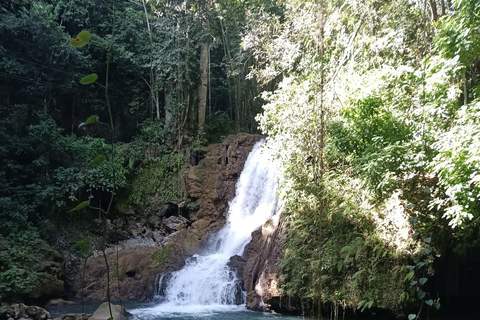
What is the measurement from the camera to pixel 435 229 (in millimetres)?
6074

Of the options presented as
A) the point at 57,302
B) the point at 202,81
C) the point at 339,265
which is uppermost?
the point at 202,81

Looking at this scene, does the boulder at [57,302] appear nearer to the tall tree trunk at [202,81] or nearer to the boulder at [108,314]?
the boulder at [108,314]

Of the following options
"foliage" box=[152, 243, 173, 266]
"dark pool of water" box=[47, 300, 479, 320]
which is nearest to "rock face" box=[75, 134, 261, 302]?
"foliage" box=[152, 243, 173, 266]

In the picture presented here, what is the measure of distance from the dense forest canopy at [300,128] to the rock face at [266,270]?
42 centimetres

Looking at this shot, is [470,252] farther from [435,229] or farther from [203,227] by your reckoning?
[203,227]

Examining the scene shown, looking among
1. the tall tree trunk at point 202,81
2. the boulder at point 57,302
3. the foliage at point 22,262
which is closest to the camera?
the foliage at point 22,262

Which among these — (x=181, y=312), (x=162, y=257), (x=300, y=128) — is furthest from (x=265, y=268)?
(x=162, y=257)

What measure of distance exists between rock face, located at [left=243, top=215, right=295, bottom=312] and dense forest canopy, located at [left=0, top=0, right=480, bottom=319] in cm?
42

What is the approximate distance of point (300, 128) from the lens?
754 cm

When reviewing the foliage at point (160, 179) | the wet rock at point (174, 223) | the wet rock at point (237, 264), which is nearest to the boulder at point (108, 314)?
the wet rock at point (237, 264)

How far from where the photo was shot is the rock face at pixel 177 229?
469 inches

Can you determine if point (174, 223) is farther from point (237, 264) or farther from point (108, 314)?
point (108, 314)

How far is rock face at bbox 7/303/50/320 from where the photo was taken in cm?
848

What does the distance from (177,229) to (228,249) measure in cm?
226
